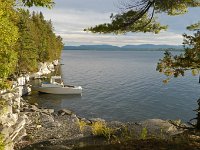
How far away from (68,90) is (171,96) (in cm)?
1647

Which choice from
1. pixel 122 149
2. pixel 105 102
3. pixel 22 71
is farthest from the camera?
pixel 22 71

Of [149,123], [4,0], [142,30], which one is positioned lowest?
[149,123]

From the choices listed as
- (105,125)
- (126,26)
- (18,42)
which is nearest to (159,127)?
(105,125)

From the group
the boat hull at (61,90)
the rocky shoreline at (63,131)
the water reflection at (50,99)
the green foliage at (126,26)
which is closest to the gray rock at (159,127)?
the rocky shoreline at (63,131)

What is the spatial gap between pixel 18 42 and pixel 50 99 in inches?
533

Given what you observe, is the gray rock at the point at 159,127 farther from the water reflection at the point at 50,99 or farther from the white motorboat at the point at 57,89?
the white motorboat at the point at 57,89

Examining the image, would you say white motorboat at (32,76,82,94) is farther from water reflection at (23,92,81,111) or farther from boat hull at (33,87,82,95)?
water reflection at (23,92,81,111)

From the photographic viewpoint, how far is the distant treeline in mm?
12234

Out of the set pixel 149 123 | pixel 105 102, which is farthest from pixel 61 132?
pixel 105 102

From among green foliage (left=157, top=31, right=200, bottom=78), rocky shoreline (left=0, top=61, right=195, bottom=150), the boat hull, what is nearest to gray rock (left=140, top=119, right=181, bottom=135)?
rocky shoreline (left=0, top=61, right=195, bottom=150)

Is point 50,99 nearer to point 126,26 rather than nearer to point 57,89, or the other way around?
point 57,89

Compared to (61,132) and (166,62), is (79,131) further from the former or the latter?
(166,62)

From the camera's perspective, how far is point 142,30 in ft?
49.1

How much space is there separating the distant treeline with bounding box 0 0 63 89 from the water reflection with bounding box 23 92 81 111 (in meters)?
4.88
